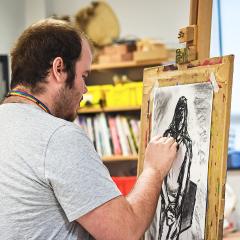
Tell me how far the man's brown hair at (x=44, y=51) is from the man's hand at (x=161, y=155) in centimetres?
32

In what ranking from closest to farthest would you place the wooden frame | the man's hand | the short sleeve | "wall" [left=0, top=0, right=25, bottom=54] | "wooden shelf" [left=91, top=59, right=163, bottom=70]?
1. the short sleeve
2. the wooden frame
3. the man's hand
4. "wooden shelf" [left=91, top=59, right=163, bottom=70]
5. "wall" [left=0, top=0, right=25, bottom=54]

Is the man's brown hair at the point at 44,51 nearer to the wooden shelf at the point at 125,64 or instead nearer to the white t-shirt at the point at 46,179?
the white t-shirt at the point at 46,179

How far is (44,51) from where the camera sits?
4.03 feet

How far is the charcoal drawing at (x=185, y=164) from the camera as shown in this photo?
1.28m

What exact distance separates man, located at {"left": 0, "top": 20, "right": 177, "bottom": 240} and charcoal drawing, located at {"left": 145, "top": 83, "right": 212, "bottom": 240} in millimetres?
132

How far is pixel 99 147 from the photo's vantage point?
3.21 m

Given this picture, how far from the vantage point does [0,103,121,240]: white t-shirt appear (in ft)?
3.45

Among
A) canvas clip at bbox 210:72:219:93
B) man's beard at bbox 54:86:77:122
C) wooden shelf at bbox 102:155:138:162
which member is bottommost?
wooden shelf at bbox 102:155:138:162

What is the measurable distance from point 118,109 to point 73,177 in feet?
7.02

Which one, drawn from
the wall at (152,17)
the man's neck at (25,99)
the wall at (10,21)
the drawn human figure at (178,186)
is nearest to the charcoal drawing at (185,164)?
the drawn human figure at (178,186)

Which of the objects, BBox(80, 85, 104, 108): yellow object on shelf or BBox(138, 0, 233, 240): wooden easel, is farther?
BBox(80, 85, 104, 108): yellow object on shelf

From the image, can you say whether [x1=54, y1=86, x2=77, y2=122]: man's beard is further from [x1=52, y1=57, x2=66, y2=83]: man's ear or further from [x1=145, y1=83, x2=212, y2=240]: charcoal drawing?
[x1=145, y1=83, x2=212, y2=240]: charcoal drawing

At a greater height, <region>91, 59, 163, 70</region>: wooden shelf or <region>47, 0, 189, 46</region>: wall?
<region>47, 0, 189, 46</region>: wall

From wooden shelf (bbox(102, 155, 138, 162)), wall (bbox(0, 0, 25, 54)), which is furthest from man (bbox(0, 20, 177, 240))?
wall (bbox(0, 0, 25, 54))
